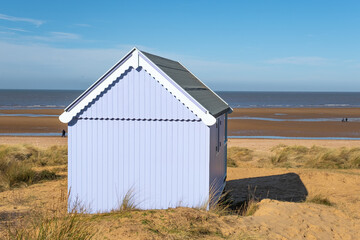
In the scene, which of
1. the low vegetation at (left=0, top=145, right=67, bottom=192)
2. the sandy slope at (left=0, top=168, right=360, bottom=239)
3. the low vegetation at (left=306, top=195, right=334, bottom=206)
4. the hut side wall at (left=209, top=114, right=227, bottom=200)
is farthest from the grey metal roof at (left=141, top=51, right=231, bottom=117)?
the low vegetation at (left=0, top=145, right=67, bottom=192)

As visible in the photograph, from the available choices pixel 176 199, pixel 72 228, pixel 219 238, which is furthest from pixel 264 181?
pixel 72 228

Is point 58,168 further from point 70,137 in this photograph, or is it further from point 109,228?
point 109,228

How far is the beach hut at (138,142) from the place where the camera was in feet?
29.4

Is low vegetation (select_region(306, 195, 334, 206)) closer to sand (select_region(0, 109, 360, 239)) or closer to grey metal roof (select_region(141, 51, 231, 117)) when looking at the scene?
sand (select_region(0, 109, 360, 239))

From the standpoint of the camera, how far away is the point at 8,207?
10.8 meters

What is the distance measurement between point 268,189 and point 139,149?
6342mm

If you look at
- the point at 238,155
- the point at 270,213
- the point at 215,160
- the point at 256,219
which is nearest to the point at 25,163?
the point at 238,155

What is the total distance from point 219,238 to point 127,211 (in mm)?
2390

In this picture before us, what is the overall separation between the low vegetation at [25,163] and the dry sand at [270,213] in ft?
2.01

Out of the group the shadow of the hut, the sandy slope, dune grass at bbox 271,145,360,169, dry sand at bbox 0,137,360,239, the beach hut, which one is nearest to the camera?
the sandy slope

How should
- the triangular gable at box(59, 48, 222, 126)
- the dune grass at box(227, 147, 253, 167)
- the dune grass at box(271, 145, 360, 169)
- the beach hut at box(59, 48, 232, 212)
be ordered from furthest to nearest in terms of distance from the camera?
the dune grass at box(227, 147, 253, 167) < the dune grass at box(271, 145, 360, 169) < the beach hut at box(59, 48, 232, 212) < the triangular gable at box(59, 48, 222, 126)

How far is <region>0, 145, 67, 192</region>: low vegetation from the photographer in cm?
1370

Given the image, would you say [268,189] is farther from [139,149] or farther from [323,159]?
[139,149]

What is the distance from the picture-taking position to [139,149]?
920 cm
